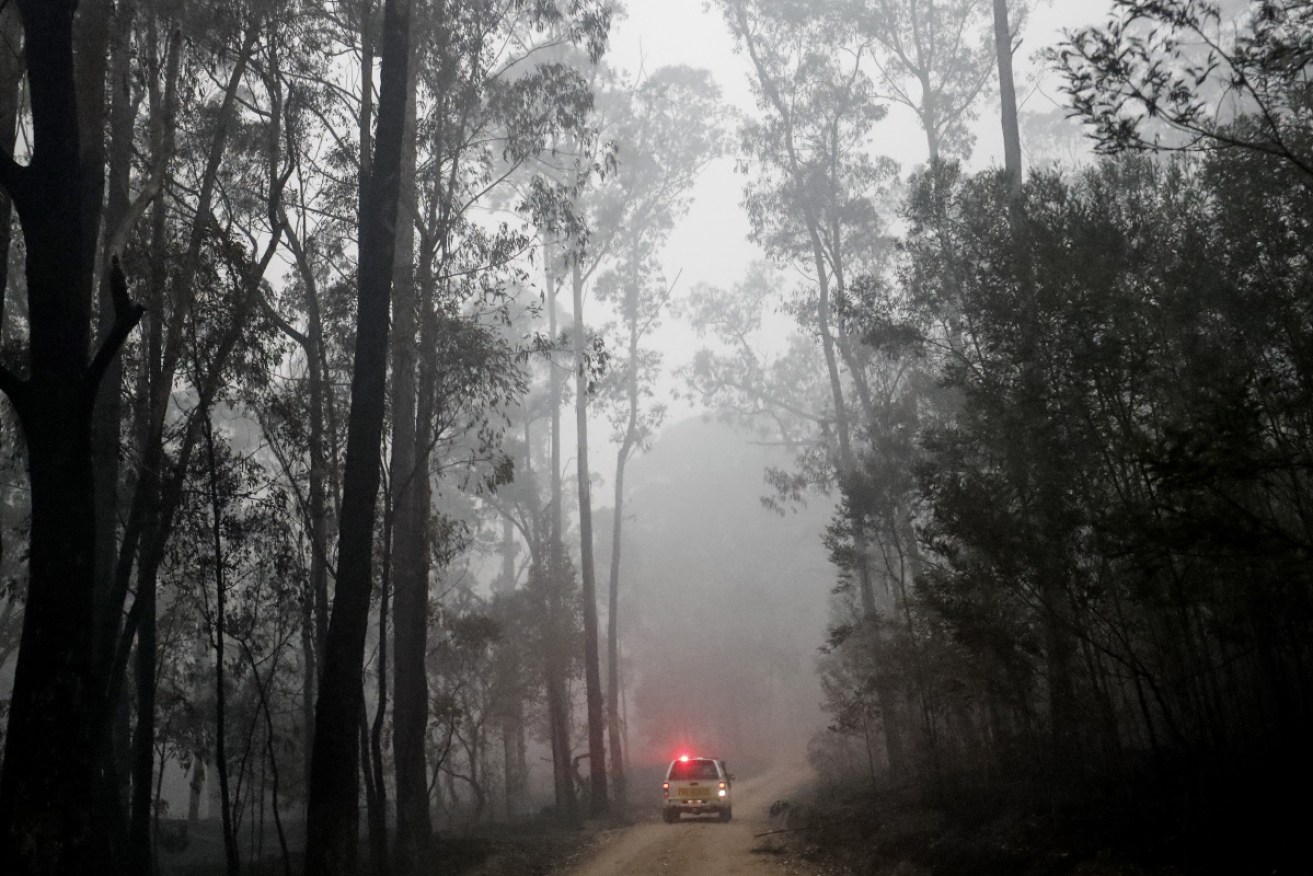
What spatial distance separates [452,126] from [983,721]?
1376cm

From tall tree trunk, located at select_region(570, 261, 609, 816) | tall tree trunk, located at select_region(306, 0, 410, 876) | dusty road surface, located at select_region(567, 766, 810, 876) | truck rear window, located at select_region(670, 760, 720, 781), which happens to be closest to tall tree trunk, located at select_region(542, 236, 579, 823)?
tall tree trunk, located at select_region(570, 261, 609, 816)

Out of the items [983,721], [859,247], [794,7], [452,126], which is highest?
[794,7]

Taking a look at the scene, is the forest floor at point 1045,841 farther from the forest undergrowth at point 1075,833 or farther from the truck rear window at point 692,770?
the truck rear window at point 692,770

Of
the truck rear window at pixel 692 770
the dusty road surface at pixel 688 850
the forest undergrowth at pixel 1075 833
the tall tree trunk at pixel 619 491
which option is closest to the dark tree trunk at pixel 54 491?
the forest undergrowth at pixel 1075 833

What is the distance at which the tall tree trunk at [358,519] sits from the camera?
28.2ft

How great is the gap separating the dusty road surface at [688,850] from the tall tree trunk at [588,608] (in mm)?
1729

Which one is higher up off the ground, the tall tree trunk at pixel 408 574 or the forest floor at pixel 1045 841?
the tall tree trunk at pixel 408 574

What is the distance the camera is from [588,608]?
89.8 ft

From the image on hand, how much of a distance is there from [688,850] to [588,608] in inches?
495

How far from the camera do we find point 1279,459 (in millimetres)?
5781

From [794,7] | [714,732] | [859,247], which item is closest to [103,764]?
[859,247]

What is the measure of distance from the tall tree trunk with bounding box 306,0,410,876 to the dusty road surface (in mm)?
5444

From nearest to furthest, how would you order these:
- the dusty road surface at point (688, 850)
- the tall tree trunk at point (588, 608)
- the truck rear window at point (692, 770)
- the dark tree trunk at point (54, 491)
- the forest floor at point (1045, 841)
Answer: the dark tree trunk at point (54, 491), the forest floor at point (1045, 841), the dusty road surface at point (688, 850), the truck rear window at point (692, 770), the tall tree trunk at point (588, 608)

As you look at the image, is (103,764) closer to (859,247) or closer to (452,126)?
(452,126)
